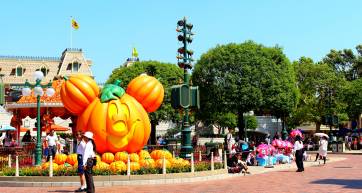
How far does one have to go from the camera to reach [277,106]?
45.0 m

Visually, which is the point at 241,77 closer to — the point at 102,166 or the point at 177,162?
the point at 177,162

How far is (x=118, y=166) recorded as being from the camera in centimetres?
1720

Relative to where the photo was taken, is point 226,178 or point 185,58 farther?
point 185,58

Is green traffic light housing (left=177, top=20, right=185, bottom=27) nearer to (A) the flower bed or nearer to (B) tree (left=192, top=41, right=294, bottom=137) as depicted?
(A) the flower bed

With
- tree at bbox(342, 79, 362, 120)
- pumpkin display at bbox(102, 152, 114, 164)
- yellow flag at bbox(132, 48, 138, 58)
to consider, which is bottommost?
pumpkin display at bbox(102, 152, 114, 164)

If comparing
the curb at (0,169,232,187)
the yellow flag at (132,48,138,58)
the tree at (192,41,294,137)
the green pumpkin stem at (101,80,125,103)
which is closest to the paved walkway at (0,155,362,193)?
the curb at (0,169,232,187)

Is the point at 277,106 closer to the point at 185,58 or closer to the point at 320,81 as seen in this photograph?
the point at 320,81

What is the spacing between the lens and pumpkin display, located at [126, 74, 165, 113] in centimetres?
2028

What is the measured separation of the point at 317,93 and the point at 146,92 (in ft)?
124

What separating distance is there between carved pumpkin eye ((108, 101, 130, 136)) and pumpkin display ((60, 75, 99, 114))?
3.51ft

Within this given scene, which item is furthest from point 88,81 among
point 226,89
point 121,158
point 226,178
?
point 226,89

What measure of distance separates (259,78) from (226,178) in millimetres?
26527

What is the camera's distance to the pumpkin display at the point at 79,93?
758 inches

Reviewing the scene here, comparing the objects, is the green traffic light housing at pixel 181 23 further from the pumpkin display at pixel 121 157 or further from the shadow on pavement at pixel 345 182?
the shadow on pavement at pixel 345 182
